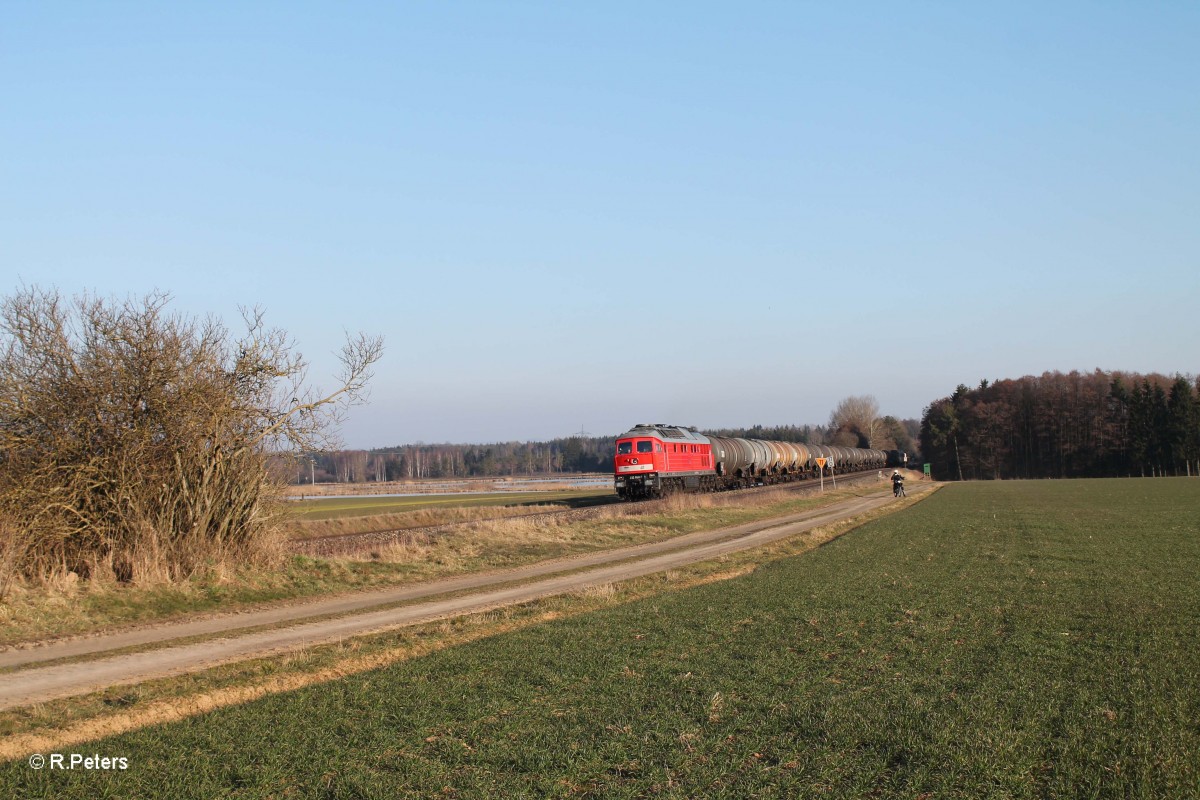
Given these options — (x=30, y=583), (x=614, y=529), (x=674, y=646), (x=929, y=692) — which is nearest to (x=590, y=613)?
(x=674, y=646)

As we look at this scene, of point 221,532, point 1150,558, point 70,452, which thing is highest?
point 70,452

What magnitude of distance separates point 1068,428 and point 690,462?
9225cm

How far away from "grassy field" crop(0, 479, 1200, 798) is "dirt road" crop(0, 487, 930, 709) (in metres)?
3.26

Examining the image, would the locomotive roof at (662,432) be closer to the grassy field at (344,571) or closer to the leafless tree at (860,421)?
the grassy field at (344,571)

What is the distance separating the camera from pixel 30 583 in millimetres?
17172

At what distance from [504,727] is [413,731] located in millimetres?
903

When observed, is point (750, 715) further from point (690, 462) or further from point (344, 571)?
point (690, 462)

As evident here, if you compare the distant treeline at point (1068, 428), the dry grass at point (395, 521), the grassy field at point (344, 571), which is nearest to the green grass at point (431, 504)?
the dry grass at point (395, 521)

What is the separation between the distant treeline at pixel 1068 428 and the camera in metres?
106

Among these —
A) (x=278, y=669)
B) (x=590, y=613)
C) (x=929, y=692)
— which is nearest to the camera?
(x=929, y=692)

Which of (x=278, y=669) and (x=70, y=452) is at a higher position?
(x=70, y=452)

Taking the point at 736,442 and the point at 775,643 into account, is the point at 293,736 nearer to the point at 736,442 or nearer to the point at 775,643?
the point at 775,643

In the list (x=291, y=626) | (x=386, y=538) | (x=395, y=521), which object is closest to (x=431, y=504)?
(x=395, y=521)

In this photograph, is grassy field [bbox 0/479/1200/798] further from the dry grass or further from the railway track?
the dry grass
